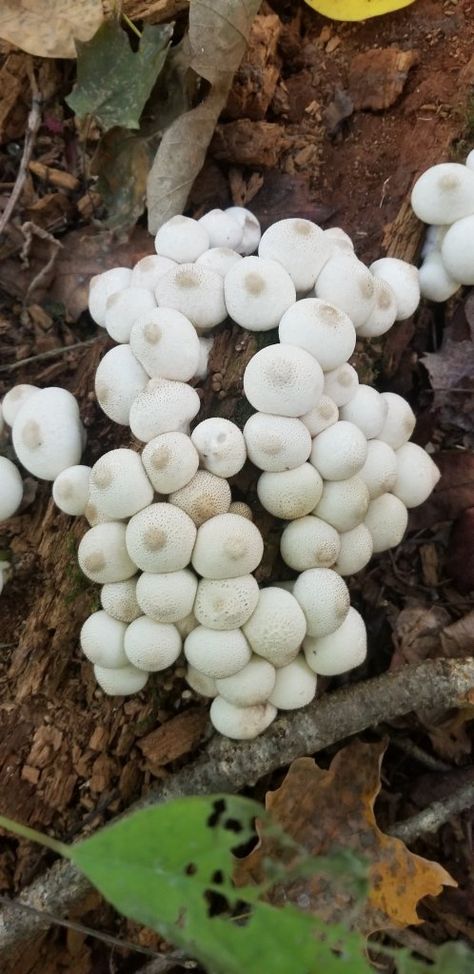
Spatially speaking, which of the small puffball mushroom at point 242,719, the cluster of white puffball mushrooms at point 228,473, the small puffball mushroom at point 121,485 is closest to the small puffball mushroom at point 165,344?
the cluster of white puffball mushrooms at point 228,473

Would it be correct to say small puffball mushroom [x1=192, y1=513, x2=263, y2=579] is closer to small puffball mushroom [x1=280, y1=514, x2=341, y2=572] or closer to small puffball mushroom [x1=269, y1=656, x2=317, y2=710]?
small puffball mushroom [x1=280, y1=514, x2=341, y2=572]

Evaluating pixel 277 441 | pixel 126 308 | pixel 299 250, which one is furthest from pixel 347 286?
pixel 126 308

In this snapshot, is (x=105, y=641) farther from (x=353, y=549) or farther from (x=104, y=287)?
(x=104, y=287)

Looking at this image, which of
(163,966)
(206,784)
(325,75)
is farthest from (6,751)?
(325,75)

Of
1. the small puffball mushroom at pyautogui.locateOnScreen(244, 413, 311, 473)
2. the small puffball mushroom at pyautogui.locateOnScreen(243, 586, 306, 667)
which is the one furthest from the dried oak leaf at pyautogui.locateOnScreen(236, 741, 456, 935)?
the small puffball mushroom at pyautogui.locateOnScreen(244, 413, 311, 473)

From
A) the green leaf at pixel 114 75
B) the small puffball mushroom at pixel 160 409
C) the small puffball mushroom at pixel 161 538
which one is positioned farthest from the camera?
the green leaf at pixel 114 75

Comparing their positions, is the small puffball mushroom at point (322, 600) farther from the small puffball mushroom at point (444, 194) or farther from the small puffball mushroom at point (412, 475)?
the small puffball mushroom at point (444, 194)
